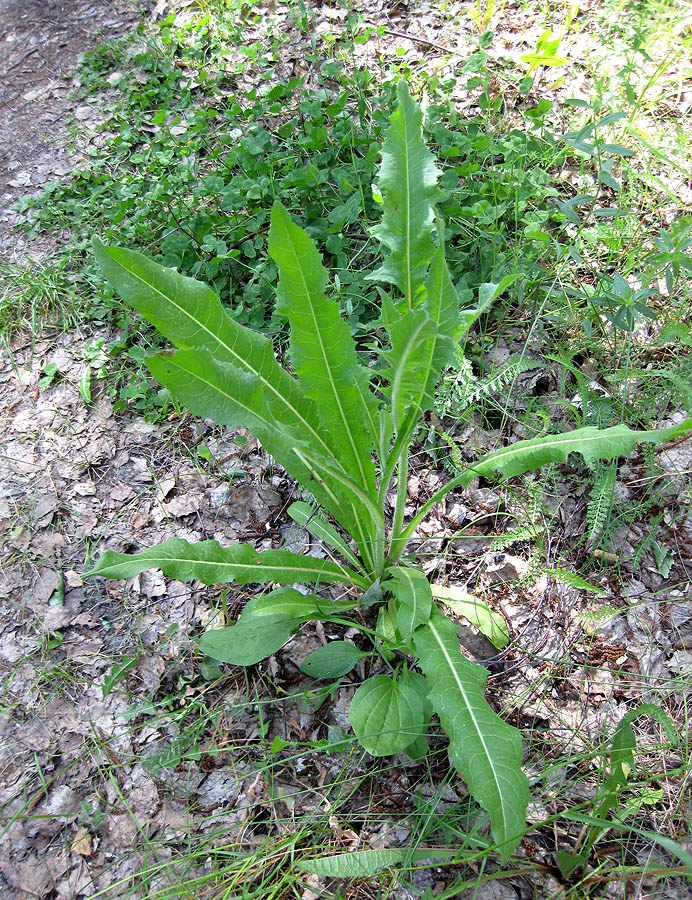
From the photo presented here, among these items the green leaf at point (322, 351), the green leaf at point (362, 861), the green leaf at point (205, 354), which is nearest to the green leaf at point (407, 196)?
the green leaf at point (322, 351)

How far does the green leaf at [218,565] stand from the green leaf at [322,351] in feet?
1.09

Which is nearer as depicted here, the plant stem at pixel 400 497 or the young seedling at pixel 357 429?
the young seedling at pixel 357 429

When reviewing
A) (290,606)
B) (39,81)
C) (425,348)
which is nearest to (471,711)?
(290,606)

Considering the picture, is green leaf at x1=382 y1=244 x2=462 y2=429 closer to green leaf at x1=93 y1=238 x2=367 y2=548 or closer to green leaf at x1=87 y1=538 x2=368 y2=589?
green leaf at x1=93 y1=238 x2=367 y2=548

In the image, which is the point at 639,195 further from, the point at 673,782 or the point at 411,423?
the point at 673,782

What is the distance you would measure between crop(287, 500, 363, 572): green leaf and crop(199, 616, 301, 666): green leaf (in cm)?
31

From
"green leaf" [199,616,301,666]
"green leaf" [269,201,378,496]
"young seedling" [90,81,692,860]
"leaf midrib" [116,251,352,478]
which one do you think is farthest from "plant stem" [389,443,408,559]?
"green leaf" [199,616,301,666]

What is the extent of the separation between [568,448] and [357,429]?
670 mm

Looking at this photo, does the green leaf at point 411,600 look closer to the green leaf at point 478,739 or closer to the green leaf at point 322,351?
the green leaf at point 478,739

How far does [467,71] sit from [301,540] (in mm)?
2803

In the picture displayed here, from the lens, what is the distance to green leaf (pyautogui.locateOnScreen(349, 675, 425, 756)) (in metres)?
1.77

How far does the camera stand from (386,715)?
5.99 ft

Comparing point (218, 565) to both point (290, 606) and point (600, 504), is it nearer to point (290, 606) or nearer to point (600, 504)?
point (290, 606)

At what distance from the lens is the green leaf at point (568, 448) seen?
5.72 feet
